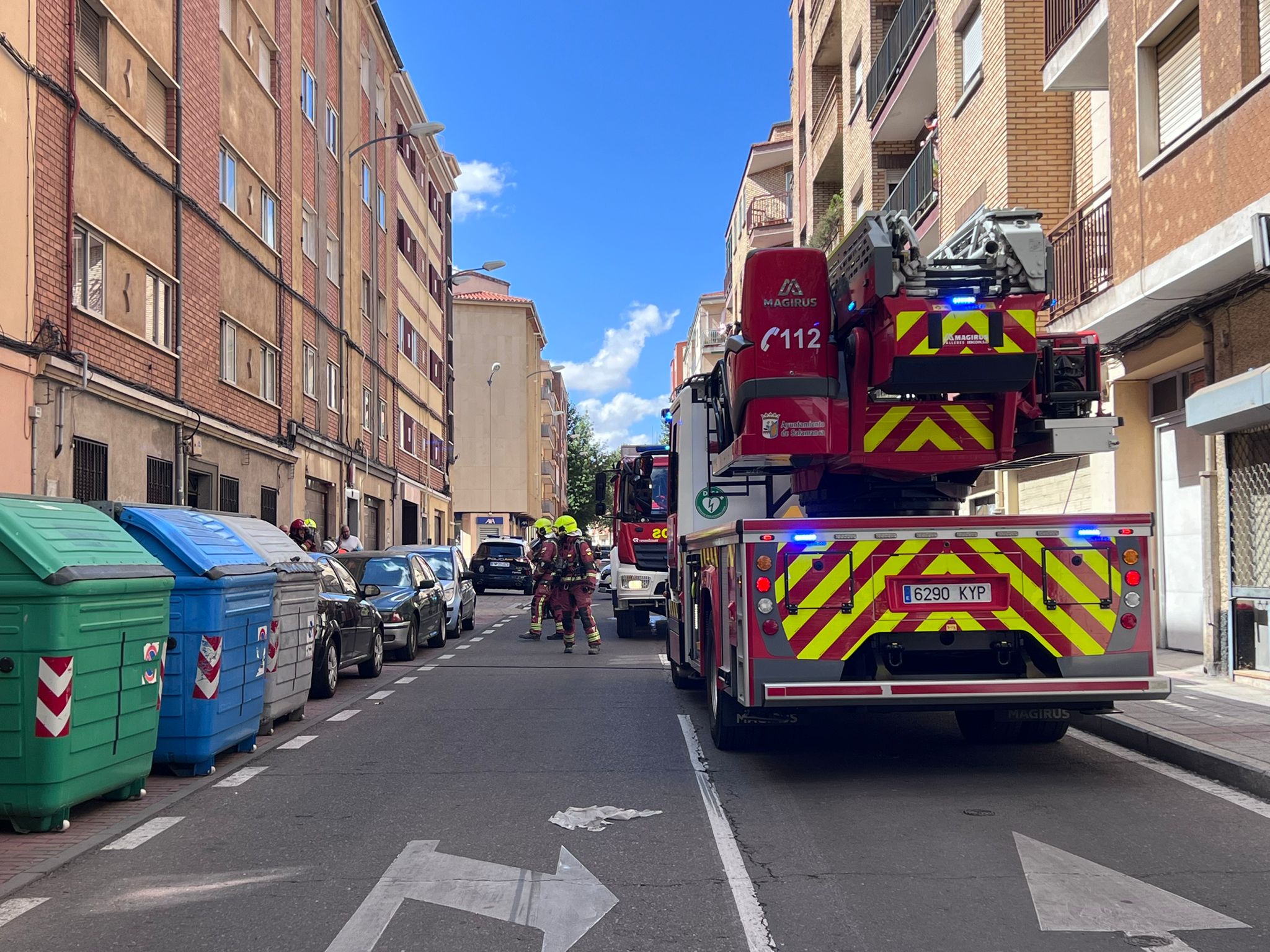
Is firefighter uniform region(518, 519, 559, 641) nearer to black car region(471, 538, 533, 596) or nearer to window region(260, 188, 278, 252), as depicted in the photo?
window region(260, 188, 278, 252)

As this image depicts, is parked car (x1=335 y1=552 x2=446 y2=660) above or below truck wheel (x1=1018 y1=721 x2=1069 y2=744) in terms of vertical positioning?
above

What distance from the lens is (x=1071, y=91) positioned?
17516 mm

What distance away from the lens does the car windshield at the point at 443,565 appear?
2091 centimetres

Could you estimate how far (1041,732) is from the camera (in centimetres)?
875

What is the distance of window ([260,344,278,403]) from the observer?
24719 mm

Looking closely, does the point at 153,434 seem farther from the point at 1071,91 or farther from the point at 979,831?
the point at 979,831

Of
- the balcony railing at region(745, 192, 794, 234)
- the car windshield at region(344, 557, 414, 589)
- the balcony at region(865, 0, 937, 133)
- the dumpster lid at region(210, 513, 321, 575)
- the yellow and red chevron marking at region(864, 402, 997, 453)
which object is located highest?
the balcony railing at region(745, 192, 794, 234)

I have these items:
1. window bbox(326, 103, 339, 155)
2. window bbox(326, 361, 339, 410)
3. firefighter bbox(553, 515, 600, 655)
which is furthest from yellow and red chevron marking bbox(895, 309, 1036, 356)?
window bbox(326, 103, 339, 155)

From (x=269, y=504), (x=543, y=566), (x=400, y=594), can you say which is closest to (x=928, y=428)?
(x=400, y=594)

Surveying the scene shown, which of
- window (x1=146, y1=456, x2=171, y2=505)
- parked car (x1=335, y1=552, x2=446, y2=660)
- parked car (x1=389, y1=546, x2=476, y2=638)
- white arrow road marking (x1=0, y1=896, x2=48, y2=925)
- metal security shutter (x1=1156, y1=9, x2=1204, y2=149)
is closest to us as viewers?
white arrow road marking (x1=0, y1=896, x2=48, y2=925)

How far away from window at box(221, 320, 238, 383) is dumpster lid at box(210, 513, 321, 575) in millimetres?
12488

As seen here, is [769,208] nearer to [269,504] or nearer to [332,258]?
[332,258]

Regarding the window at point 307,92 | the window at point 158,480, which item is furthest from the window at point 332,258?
the window at point 158,480

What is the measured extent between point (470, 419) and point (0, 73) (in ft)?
202
